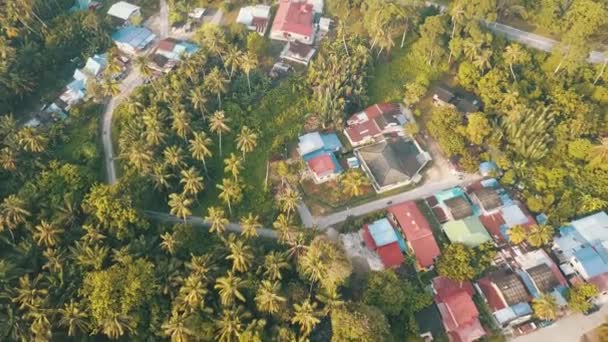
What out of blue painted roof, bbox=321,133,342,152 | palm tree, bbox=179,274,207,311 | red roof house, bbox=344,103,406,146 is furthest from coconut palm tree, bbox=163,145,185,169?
red roof house, bbox=344,103,406,146

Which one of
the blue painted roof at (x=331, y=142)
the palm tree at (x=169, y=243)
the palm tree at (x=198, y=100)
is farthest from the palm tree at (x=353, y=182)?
the palm tree at (x=169, y=243)

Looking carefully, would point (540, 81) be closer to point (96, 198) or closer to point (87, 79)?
point (96, 198)

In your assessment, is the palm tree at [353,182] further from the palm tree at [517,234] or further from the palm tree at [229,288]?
the palm tree at [229,288]

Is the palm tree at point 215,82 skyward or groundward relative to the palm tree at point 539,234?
skyward

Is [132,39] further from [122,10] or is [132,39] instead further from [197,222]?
[197,222]

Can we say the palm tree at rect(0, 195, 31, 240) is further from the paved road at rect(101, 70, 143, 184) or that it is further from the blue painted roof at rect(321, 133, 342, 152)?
the blue painted roof at rect(321, 133, 342, 152)

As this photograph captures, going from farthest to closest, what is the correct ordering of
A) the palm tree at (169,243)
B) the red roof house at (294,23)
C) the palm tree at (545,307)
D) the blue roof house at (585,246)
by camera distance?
the red roof house at (294,23)
the blue roof house at (585,246)
the palm tree at (169,243)
the palm tree at (545,307)
